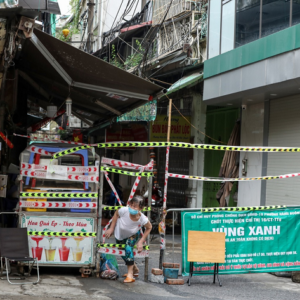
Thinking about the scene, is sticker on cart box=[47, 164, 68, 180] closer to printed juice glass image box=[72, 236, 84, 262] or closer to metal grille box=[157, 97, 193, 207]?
printed juice glass image box=[72, 236, 84, 262]

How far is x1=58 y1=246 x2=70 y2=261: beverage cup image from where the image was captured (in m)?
8.57

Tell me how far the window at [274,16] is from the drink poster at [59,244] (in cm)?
637

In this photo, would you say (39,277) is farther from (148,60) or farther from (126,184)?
(126,184)

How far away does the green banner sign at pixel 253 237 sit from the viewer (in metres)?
8.50

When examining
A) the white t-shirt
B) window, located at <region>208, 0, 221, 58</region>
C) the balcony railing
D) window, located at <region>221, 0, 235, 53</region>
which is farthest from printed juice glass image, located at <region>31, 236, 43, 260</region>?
the balcony railing

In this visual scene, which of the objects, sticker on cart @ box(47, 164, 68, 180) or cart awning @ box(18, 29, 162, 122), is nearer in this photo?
cart awning @ box(18, 29, 162, 122)

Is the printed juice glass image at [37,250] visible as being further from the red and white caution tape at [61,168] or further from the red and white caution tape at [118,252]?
the red and white caution tape at [61,168]

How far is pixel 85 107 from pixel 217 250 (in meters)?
6.75

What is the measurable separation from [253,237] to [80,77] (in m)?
4.43

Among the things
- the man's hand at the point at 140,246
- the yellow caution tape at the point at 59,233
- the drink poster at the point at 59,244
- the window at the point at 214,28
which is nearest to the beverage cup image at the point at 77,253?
the drink poster at the point at 59,244

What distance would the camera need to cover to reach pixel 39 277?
8.37 metres

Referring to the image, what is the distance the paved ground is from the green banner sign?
299mm

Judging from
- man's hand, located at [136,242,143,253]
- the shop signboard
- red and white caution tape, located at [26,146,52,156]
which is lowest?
man's hand, located at [136,242,143,253]

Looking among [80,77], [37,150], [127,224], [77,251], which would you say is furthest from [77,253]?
[80,77]
